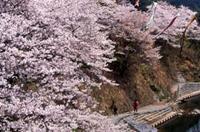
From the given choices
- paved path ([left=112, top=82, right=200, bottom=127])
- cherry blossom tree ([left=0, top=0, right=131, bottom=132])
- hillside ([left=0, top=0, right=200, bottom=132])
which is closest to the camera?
cherry blossom tree ([left=0, top=0, right=131, bottom=132])

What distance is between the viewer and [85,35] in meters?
20.2

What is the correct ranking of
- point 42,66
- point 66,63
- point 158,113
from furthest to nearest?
point 158,113 → point 66,63 → point 42,66

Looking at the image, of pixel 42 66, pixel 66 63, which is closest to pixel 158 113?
pixel 66 63

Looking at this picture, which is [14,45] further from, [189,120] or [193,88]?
[193,88]

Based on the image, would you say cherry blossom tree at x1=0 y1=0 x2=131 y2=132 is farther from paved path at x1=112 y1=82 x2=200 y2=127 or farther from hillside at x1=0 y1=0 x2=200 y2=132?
paved path at x1=112 y1=82 x2=200 y2=127

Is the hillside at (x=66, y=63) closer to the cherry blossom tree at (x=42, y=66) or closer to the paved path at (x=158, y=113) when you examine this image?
the cherry blossom tree at (x=42, y=66)

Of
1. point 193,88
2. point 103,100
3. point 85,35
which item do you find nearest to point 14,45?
point 85,35

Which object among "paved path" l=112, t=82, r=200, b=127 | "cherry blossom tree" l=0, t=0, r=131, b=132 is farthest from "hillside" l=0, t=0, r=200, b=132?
"paved path" l=112, t=82, r=200, b=127

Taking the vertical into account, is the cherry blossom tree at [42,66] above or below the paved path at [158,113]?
above

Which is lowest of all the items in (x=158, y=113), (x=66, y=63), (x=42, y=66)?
(x=158, y=113)

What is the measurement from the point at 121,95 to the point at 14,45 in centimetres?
2229

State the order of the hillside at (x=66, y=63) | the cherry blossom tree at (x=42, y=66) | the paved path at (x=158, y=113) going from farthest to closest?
the paved path at (x=158, y=113), the hillside at (x=66, y=63), the cherry blossom tree at (x=42, y=66)

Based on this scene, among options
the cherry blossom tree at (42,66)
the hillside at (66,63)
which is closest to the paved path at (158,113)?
the hillside at (66,63)

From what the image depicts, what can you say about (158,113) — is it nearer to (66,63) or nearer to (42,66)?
(66,63)
